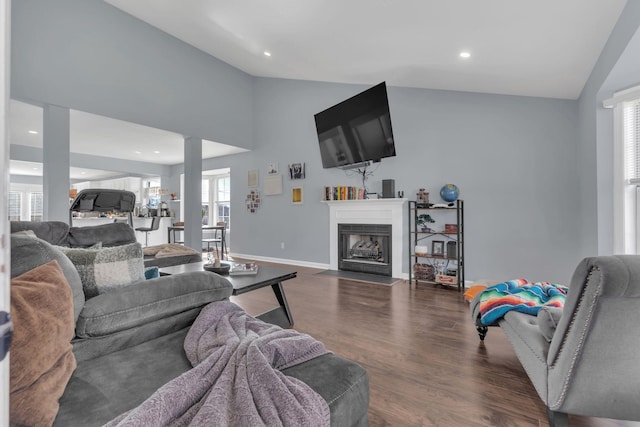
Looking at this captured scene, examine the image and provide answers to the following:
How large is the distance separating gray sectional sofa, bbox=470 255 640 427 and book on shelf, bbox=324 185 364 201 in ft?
12.0

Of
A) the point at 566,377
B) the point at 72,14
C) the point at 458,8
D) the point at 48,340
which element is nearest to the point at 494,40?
the point at 458,8

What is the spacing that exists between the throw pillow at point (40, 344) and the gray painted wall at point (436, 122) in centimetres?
365

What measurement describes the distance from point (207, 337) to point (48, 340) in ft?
Answer: 1.55

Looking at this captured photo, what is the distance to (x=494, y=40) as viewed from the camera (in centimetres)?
274

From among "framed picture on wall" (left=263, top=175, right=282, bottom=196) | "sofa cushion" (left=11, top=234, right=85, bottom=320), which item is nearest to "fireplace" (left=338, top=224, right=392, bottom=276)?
"framed picture on wall" (left=263, top=175, right=282, bottom=196)

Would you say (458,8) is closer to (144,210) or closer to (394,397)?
(394,397)

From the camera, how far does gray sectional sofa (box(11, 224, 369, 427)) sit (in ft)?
2.97

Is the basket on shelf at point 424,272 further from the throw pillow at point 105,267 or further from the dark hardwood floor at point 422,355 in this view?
the throw pillow at point 105,267

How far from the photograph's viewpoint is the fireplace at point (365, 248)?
4.58 metres

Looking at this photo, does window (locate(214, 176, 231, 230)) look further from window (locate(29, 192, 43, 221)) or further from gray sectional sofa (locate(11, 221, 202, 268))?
window (locate(29, 192, 43, 221))

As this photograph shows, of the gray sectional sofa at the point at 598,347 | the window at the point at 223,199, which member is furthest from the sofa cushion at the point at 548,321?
the window at the point at 223,199

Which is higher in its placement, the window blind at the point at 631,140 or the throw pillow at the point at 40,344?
the window blind at the point at 631,140

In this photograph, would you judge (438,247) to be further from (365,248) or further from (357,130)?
(357,130)

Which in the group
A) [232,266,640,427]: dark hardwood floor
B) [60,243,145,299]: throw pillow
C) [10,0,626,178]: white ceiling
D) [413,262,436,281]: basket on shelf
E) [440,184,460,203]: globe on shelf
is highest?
[10,0,626,178]: white ceiling
